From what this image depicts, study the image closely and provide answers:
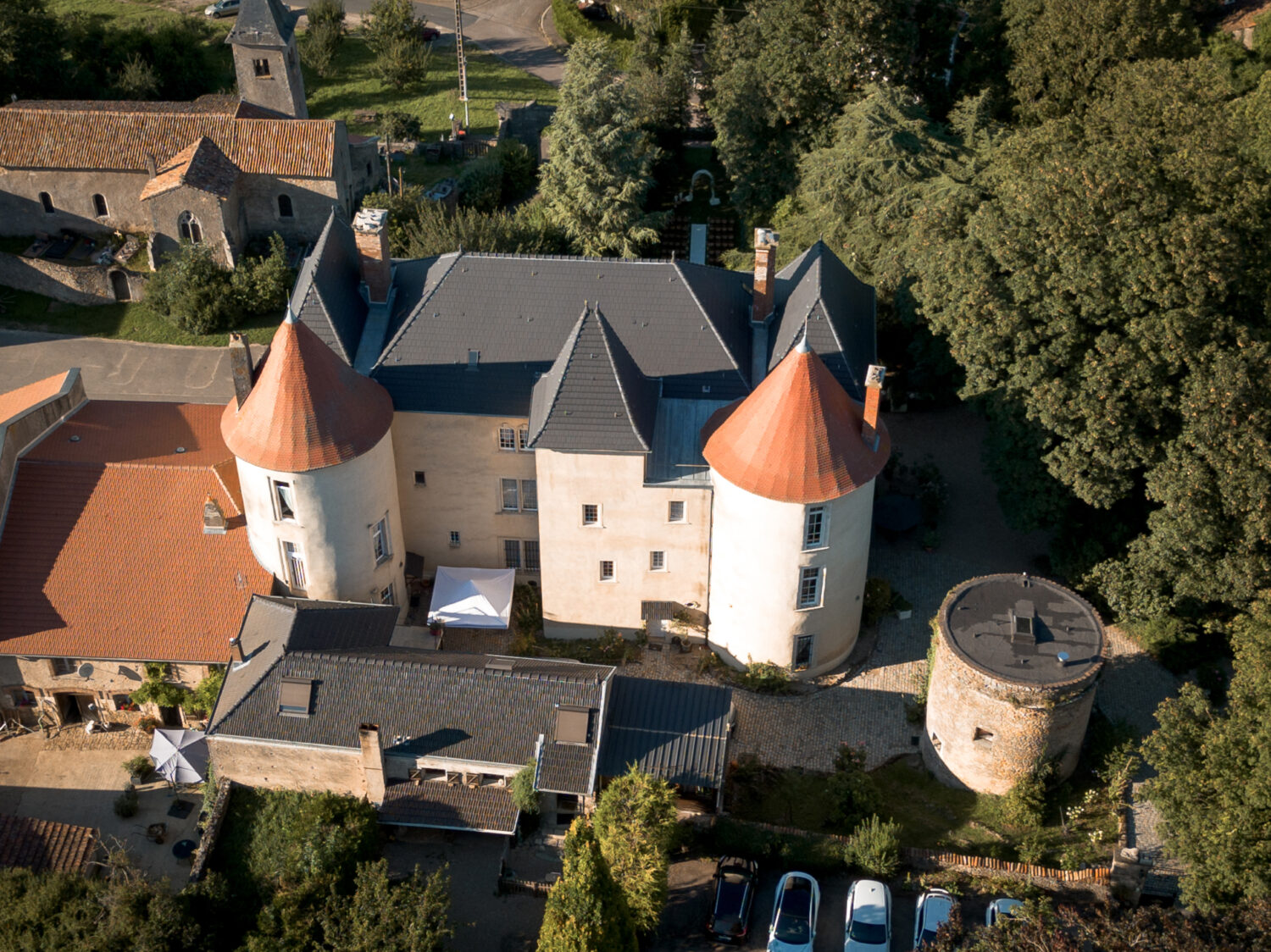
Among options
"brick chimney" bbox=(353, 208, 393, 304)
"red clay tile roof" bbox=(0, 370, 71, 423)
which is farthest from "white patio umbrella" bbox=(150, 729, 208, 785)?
"brick chimney" bbox=(353, 208, 393, 304)

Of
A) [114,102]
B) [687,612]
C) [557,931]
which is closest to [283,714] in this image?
[557,931]

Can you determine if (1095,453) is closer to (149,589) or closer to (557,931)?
(557,931)

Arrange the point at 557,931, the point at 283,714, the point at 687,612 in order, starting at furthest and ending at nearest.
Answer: the point at 687,612, the point at 283,714, the point at 557,931

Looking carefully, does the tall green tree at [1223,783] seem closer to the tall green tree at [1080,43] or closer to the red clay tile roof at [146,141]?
the tall green tree at [1080,43]

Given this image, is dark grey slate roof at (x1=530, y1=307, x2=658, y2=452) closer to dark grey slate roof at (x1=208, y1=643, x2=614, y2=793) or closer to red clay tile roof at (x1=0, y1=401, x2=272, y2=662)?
dark grey slate roof at (x1=208, y1=643, x2=614, y2=793)

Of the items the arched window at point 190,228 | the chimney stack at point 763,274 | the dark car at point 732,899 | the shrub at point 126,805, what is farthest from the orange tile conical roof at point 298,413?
the arched window at point 190,228

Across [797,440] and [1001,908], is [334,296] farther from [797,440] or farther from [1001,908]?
[1001,908]
